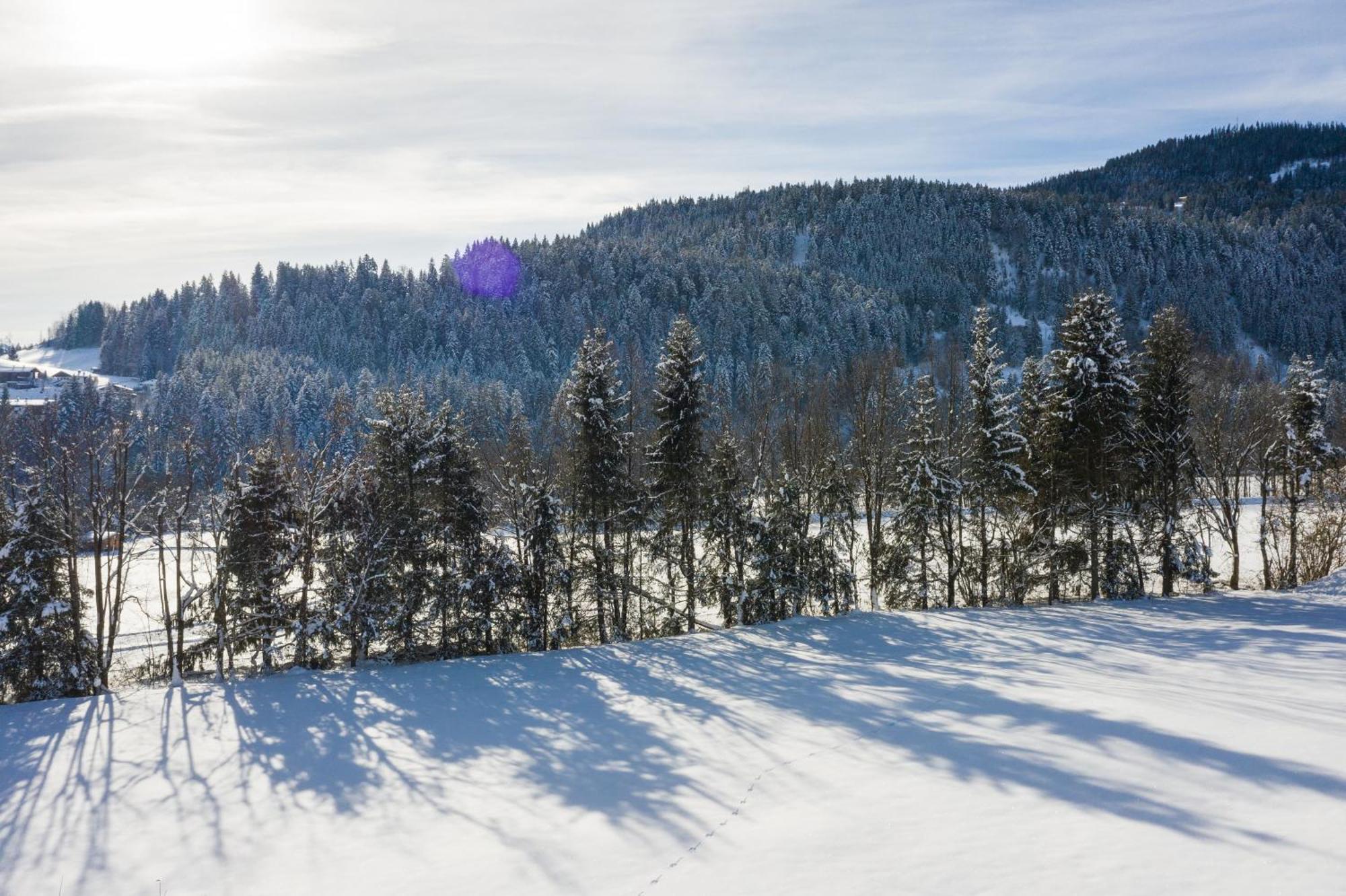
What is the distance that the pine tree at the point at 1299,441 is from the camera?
27.0 meters

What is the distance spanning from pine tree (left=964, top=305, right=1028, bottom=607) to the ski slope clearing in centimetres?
878

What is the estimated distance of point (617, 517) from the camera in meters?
25.9

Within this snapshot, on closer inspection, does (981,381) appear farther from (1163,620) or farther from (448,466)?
(448,466)

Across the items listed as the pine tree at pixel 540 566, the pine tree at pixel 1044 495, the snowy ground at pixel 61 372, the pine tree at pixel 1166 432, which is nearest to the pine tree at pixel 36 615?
the pine tree at pixel 540 566

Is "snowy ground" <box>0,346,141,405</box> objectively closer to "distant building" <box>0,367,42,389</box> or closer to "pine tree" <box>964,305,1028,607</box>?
"distant building" <box>0,367,42,389</box>

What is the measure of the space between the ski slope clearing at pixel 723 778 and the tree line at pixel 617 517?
5393 millimetres

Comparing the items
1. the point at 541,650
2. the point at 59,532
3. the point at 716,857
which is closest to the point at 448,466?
the point at 541,650

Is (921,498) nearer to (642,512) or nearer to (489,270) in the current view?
(642,512)

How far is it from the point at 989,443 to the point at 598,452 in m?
14.8

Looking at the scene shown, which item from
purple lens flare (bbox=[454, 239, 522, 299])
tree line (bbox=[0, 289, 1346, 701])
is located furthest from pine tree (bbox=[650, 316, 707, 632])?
purple lens flare (bbox=[454, 239, 522, 299])

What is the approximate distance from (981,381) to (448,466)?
19993mm

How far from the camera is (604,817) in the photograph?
376 inches

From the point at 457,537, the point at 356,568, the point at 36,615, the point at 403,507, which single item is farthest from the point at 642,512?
the point at 36,615

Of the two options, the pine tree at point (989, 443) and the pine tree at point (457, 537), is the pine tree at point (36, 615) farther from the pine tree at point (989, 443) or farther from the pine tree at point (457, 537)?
the pine tree at point (989, 443)
